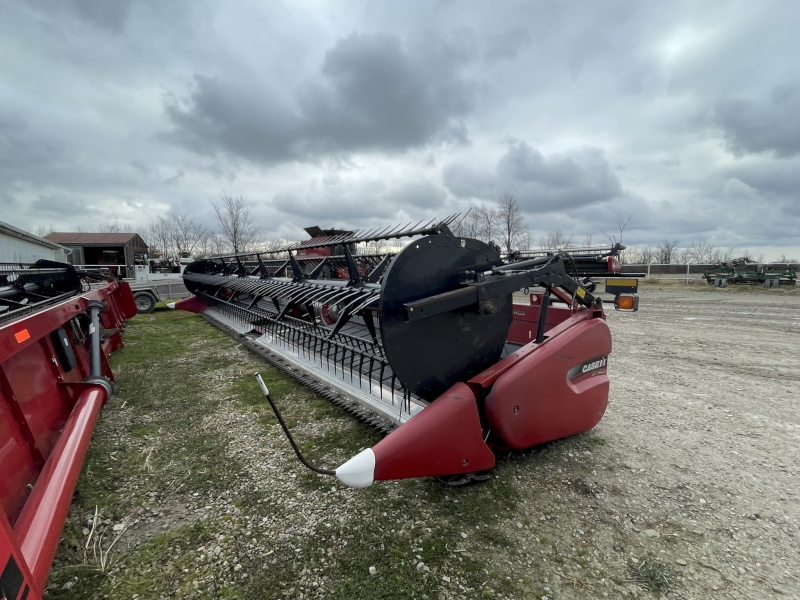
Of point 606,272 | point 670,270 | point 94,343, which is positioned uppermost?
point 606,272

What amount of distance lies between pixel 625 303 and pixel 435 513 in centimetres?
251

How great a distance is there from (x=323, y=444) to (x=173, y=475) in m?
1.06

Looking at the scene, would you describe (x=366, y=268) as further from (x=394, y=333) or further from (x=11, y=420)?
(x=11, y=420)

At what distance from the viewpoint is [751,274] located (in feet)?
63.0

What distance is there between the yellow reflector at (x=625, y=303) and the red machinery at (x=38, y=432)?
3.99 meters

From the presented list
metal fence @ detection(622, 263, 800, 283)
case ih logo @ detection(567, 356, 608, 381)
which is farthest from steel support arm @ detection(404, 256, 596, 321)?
metal fence @ detection(622, 263, 800, 283)

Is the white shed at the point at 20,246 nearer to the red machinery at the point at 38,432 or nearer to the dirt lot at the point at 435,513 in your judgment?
the red machinery at the point at 38,432

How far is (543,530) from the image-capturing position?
2.14 meters

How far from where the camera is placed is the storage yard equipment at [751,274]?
1834cm

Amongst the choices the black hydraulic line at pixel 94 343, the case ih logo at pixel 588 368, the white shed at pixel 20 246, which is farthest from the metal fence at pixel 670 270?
the white shed at pixel 20 246

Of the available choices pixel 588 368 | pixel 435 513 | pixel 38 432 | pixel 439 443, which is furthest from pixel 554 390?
pixel 38 432

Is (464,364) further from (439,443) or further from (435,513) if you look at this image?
(435,513)

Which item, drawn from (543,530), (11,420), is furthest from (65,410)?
(543,530)

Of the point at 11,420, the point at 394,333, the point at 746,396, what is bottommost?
the point at 746,396
